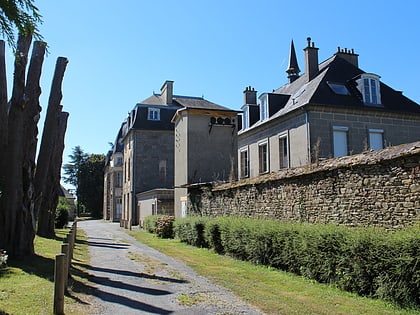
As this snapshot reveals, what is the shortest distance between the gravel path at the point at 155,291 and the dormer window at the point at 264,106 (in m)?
14.2

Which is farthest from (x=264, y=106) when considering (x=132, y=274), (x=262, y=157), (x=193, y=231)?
(x=132, y=274)

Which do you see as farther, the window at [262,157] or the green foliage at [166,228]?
the window at [262,157]

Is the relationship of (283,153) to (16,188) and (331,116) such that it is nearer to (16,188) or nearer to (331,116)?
(331,116)

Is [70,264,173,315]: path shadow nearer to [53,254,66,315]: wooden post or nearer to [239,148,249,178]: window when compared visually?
[53,254,66,315]: wooden post

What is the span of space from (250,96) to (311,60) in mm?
6930

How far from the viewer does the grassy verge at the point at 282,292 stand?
6023 millimetres

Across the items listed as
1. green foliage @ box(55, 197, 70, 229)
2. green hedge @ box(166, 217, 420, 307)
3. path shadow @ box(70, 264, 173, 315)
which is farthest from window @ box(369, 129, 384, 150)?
green foliage @ box(55, 197, 70, 229)

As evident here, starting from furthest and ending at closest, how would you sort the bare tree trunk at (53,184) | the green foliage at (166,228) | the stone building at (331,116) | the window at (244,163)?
the window at (244,163), the green foliage at (166,228), the stone building at (331,116), the bare tree trunk at (53,184)

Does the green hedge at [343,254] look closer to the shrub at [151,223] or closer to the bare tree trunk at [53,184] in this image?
the bare tree trunk at [53,184]

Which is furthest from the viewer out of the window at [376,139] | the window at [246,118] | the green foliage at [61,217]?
the window at [246,118]

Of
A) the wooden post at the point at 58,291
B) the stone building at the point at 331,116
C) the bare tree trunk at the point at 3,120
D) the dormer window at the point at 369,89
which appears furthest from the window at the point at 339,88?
the wooden post at the point at 58,291

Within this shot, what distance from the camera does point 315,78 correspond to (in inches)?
881

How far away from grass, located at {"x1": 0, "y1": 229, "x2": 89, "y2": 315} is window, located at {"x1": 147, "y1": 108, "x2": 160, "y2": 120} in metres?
24.6

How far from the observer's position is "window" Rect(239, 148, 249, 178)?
26.1 m
